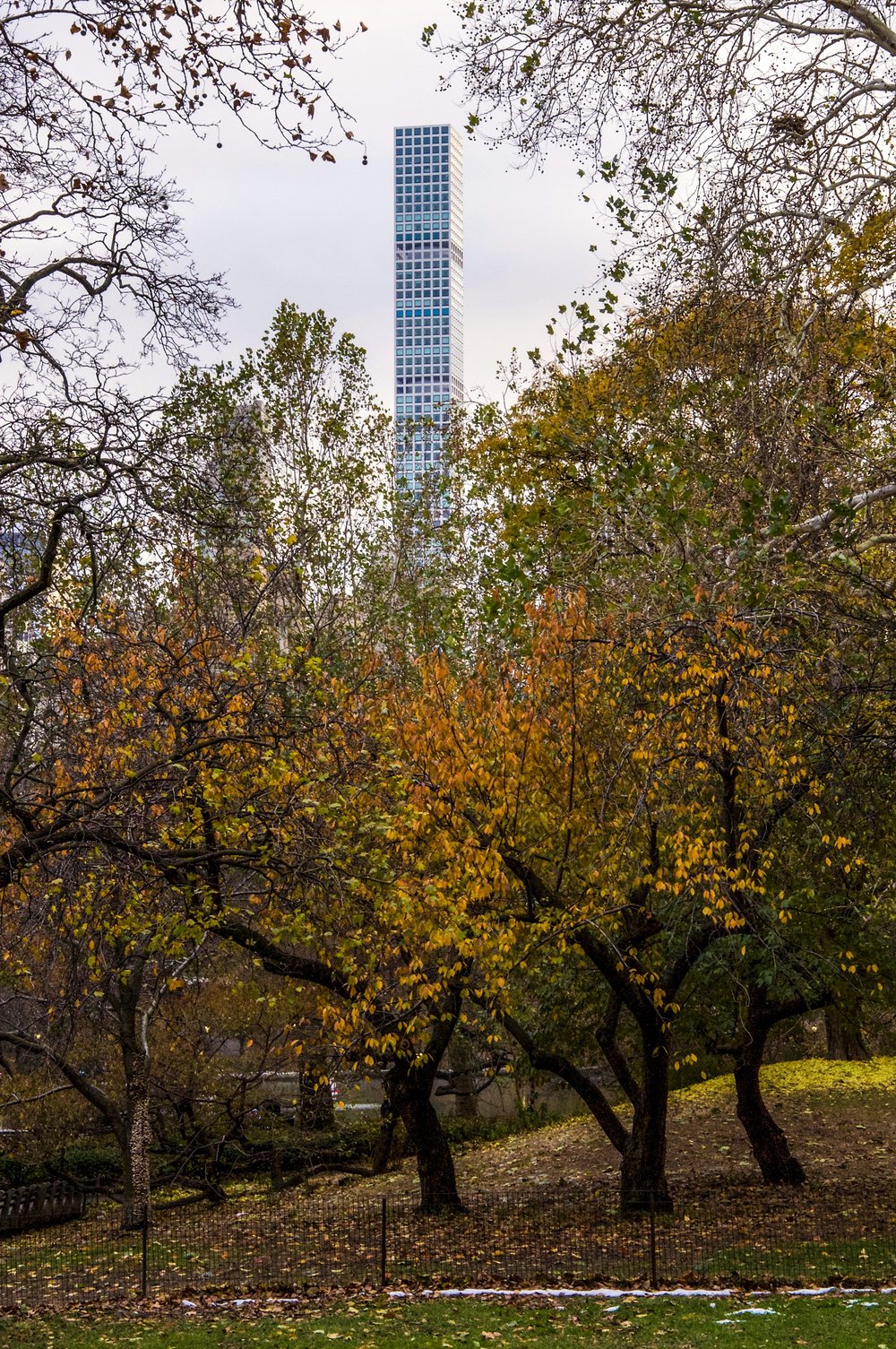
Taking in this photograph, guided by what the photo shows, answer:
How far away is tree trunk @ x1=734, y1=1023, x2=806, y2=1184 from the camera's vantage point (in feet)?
55.1

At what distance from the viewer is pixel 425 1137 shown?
16125mm

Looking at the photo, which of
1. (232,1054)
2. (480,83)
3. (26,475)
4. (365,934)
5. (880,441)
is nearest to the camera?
(26,475)

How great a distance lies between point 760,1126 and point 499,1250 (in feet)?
16.2

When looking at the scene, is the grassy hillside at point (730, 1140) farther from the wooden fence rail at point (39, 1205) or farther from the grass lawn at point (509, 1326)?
the grass lawn at point (509, 1326)

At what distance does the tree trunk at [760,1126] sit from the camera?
16.8 metres

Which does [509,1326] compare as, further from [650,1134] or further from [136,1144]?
[136,1144]

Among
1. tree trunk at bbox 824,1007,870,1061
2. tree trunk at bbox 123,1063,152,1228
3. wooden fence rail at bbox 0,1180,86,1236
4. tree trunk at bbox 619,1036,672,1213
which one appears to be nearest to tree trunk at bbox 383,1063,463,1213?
tree trunk at bbox 619,1036,672,1213

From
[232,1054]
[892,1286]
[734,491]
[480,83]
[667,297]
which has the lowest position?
[892,1286]

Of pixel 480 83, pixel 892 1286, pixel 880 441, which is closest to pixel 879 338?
pixel 480 83

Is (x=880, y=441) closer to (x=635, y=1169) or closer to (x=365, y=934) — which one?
(x=365, y=934)

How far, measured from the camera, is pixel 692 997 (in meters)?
18.1

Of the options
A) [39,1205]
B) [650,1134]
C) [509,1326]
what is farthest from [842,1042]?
[509,1326]

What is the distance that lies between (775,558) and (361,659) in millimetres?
10908

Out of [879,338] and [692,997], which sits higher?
[879,338]
